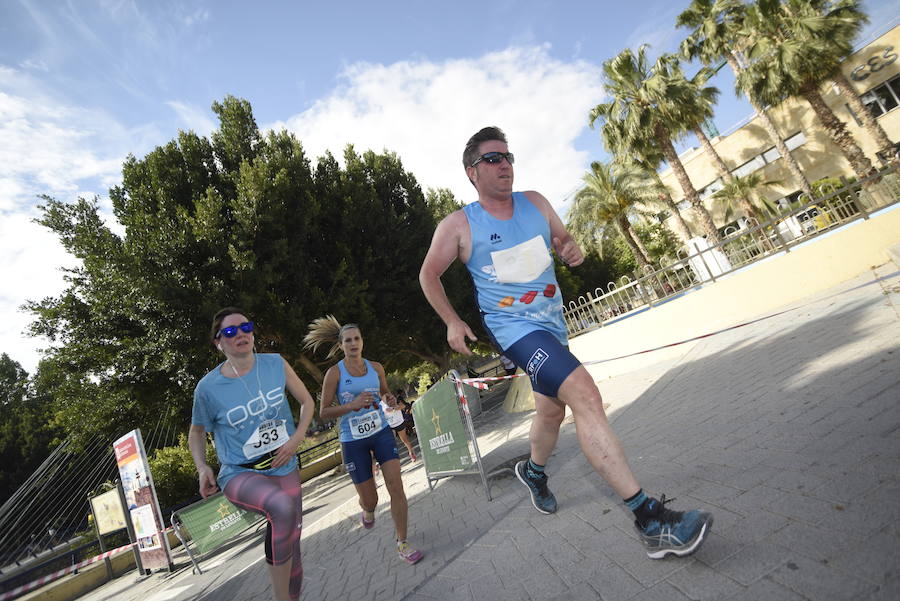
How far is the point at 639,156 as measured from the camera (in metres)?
22.8

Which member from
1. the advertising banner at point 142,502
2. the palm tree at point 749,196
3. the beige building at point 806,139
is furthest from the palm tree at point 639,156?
the advertising banner at point 142,502

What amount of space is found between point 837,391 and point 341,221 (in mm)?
12951

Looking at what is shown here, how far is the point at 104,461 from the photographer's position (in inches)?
599

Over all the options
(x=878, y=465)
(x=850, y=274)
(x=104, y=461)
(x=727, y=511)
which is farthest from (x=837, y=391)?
(x=104, y=461)

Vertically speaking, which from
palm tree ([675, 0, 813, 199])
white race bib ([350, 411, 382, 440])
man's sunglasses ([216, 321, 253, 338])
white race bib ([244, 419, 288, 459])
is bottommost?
white race bib ([350, 411, 382, 440])

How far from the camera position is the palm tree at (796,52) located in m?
Result: 18.3

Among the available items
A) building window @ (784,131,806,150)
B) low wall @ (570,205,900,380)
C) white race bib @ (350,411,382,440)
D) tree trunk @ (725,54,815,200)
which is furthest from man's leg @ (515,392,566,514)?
building window @ (784,131,806,150)

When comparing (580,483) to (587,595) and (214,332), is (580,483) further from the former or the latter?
(214,332)

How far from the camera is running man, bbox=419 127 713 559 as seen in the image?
2.20m

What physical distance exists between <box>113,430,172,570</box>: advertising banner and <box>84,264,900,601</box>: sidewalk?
128cm

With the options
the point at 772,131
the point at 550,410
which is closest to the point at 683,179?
the point at 772,131

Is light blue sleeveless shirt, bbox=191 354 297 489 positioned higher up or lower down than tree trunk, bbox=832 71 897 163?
lower down

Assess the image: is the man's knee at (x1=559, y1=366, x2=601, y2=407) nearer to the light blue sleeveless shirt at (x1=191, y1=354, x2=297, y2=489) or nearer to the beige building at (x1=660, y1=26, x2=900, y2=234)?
the light blue sleeveless shirt at (x1=191, y1=354, x2=297, y2=489)

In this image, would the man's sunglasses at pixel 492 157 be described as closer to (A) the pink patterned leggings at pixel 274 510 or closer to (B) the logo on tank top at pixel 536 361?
(B) the logo on tank top at pixel 536 361
